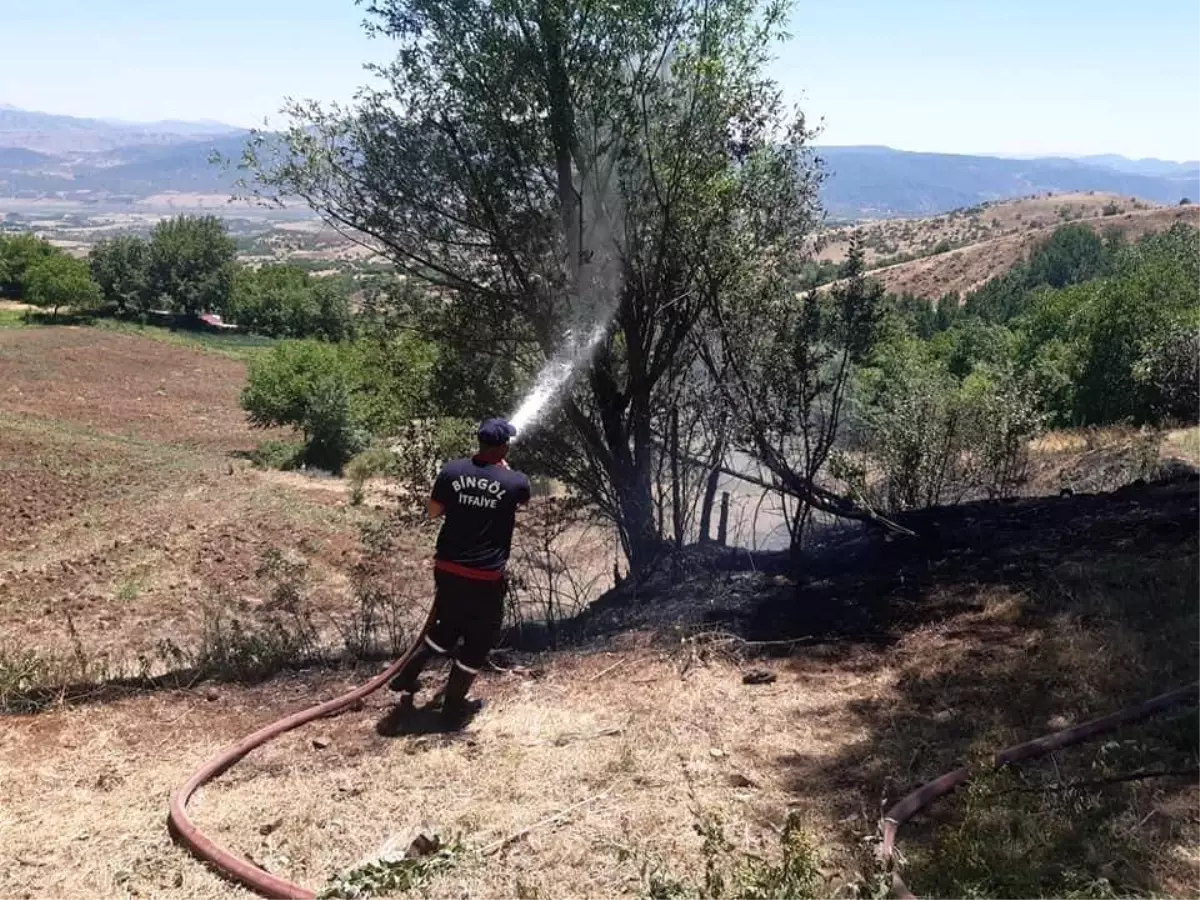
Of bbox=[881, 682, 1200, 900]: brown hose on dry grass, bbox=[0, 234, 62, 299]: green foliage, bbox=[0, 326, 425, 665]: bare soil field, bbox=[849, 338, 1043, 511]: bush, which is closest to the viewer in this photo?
bbox=[881, 682, 1200, 900]: brown hose on dry grass

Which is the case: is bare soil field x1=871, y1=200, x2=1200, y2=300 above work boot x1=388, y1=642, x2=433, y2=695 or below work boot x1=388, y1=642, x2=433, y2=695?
above

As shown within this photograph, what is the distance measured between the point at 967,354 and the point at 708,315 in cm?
3595

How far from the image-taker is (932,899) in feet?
9.18

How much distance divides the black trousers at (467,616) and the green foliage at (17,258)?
81.3 m

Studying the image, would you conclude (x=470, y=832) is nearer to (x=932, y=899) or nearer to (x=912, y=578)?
(x=932, y=899)

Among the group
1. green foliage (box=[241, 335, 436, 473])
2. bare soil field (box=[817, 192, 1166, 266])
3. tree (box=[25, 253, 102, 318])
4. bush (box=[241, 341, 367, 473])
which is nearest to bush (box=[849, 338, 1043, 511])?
green foliage (box=[241, 335, 436, 473])

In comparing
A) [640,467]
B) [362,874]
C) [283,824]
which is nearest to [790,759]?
[362,874]

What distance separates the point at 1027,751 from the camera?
12.2ft

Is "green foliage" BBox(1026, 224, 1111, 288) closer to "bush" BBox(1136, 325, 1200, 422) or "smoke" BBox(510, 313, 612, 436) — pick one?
"bush" BBox(1136, 325, 1200, 422)

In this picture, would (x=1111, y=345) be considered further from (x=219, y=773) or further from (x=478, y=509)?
(x=219, y=773)

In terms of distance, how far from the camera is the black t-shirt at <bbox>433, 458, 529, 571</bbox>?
5.00 metres

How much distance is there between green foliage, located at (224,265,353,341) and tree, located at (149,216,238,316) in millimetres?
1417

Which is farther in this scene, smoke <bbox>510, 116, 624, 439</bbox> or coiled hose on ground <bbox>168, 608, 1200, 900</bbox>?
smoke <bbox>510, 116, 624, 439</bbox>

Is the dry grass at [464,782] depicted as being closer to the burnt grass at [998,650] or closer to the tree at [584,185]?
the burnt grass at [998,650]
